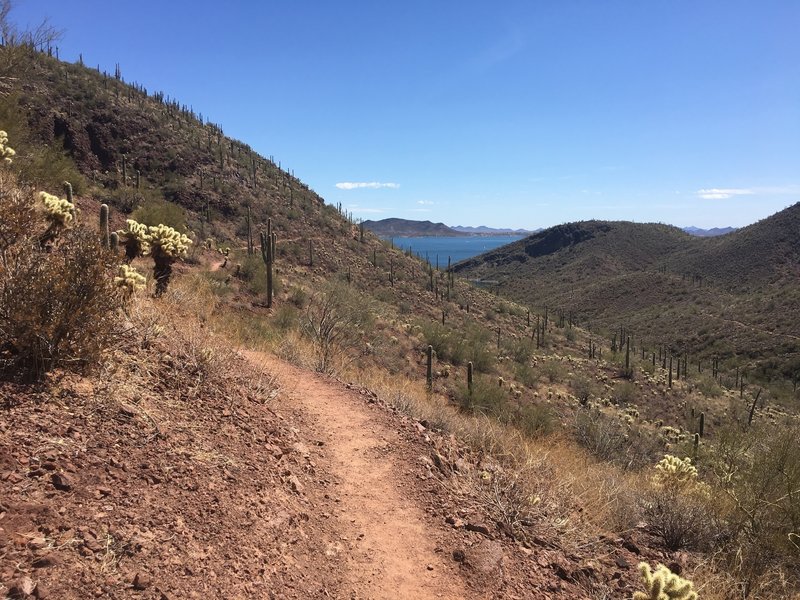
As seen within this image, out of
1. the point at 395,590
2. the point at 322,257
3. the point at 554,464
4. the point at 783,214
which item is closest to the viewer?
the point at 395,590

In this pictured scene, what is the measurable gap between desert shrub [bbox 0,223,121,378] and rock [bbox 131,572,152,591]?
1943mm

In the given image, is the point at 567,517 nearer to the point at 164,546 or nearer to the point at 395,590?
the point at 395,590

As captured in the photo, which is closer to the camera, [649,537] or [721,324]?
[649,537]

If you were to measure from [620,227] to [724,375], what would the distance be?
267 ft

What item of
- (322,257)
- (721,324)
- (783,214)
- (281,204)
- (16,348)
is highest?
(783,214)

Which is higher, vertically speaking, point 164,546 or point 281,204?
point 281,204

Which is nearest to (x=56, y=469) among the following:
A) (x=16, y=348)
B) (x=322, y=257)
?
(x=16, y=348)

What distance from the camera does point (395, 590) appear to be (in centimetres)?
357

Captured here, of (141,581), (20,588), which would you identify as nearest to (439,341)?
(141,581)

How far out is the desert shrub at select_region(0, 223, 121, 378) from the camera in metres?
3.61

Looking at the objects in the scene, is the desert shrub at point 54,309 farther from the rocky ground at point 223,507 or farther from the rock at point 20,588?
the rock at point 20,588

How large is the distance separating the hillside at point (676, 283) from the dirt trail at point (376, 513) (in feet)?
171

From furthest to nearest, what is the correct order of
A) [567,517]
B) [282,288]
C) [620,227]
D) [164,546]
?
[620,227] < [282,288] < [567,517] < [164,546]

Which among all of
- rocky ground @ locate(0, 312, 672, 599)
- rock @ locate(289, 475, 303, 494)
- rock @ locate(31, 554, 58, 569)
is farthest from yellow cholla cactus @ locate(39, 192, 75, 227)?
rock @ locate(31, 554, 58, 569)
